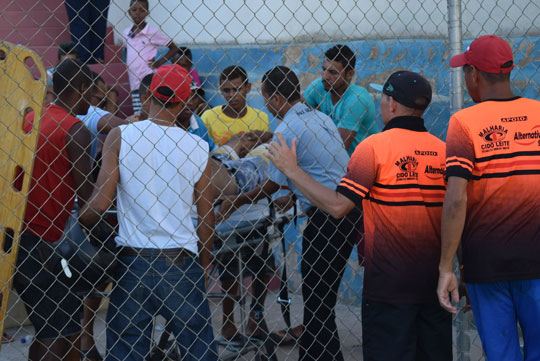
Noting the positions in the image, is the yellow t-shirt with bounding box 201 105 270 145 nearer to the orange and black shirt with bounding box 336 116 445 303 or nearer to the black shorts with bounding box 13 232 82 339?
the black shorts with bounding box 13 232 82 339

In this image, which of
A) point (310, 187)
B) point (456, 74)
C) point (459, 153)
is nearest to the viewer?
point (459, 153)

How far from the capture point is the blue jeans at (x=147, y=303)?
3.68m

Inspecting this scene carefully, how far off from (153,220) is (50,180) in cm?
64

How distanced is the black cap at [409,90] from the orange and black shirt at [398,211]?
0.47 ft

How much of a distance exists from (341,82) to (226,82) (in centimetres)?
125

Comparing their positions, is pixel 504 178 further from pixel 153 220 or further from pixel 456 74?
pixel 153 220

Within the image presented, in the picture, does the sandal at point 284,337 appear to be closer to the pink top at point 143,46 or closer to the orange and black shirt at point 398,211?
the orange and black shirt at point 398,211

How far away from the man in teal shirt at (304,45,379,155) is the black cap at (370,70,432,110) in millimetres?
1801

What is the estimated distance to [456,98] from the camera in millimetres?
4082

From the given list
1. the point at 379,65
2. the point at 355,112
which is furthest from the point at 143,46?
the point at 355,112

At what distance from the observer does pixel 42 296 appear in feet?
12.6

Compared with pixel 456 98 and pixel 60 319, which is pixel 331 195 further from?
pixel 60 319

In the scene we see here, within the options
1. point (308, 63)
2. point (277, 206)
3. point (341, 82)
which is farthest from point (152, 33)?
point (277, 206)

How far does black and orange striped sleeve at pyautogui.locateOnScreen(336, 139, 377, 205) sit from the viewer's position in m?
3.35
